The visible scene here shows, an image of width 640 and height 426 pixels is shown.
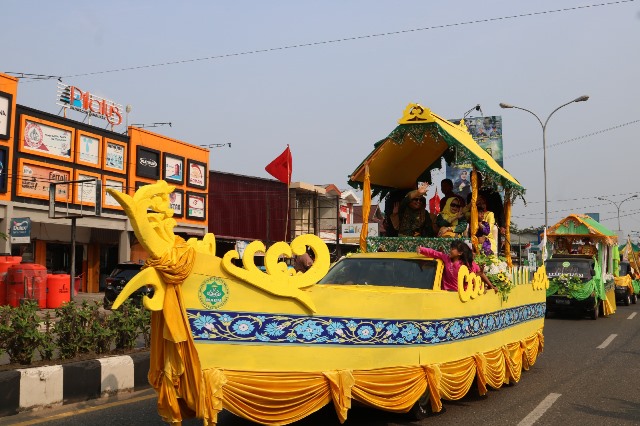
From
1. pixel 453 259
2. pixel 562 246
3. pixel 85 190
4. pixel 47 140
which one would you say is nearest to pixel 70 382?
pixel 453 259

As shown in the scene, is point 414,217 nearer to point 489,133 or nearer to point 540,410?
point 540,410

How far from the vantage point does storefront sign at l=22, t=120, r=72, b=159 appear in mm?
24672

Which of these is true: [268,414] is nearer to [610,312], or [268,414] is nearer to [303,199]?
[610,312]

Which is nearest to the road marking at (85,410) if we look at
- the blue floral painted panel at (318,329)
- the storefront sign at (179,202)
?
the blue floral painted panel at (318,329)

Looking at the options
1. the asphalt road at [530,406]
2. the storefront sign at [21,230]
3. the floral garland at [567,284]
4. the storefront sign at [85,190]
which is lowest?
the asphalt road at [530,406]

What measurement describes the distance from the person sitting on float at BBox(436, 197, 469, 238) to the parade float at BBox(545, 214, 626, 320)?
435 inches

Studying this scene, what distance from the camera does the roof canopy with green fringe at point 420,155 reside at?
722 cm

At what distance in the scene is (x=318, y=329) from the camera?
4684mm

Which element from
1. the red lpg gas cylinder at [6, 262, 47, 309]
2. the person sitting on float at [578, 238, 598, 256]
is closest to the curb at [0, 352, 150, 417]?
the red lpg gas cylinder at [6, 262, 47, 309]

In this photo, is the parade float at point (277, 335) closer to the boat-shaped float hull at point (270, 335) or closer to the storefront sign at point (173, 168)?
the boat-shaped float hull at point (270, 335)

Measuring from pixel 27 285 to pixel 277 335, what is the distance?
1691 cm

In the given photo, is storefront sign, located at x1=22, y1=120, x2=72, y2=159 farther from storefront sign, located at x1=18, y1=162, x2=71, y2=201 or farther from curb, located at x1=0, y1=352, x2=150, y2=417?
curb, located at x1=0, y1=352, x2=150, y2=417

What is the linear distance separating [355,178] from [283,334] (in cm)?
397

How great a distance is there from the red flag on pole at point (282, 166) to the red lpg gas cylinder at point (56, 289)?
10.3m
